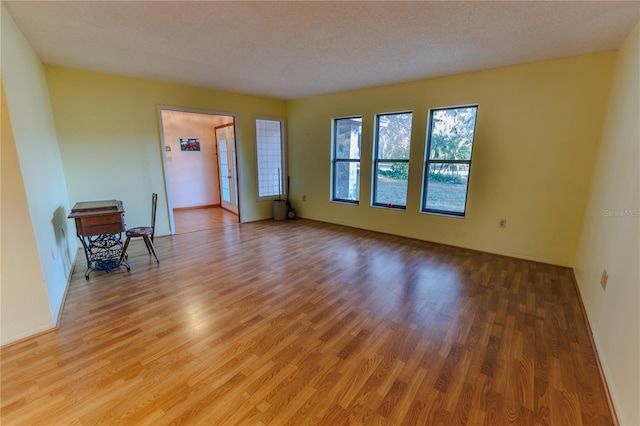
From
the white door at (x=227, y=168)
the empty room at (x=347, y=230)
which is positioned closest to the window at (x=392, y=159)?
the empty room at (x=347, y=230)

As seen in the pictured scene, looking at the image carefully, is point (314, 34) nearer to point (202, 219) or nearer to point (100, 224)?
point (100, 224)

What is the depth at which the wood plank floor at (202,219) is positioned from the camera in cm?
532

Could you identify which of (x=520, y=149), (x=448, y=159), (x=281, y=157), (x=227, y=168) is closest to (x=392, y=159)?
(x=448, y=159)

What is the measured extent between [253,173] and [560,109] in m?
4.84

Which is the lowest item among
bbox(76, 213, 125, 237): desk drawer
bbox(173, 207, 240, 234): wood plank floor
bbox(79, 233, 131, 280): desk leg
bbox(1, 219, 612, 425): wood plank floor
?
bbox(1, 219, 612, 425): wood plank floor

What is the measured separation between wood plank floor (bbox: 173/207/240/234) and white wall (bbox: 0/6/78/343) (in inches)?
85.8

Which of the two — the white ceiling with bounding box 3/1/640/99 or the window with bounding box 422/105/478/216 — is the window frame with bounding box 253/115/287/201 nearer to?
the white ceiling with bounding box 3/1/640/99

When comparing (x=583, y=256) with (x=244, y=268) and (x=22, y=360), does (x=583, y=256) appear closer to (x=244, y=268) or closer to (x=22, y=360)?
(x=244, y=268)

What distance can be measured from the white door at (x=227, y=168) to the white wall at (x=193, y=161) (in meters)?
0.21

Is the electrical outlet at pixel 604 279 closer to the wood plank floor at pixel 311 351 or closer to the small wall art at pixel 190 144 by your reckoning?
the wood plank floor at pixel 311 351

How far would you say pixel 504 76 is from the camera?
3.51 meters

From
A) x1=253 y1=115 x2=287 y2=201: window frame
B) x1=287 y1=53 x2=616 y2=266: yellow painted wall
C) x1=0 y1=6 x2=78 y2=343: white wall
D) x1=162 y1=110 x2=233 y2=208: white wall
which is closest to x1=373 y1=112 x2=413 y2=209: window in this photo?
x1=287 y1=53 x2=616 y2=266: yellow painted wall

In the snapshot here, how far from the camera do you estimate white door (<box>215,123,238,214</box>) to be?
631cm

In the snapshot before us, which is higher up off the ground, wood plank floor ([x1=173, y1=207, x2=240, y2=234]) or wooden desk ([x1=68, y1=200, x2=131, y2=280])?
wooden desk ([x1=68, y1=200, x2=131, y2=280])
